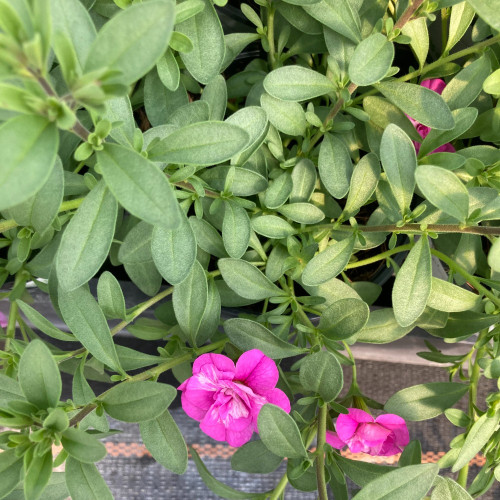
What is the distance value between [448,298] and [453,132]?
0.17 meters

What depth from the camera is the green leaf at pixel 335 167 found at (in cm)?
58

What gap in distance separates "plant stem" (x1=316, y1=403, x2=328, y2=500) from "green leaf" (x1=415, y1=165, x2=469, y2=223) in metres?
0.23

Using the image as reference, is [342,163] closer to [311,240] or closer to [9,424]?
[311,240]

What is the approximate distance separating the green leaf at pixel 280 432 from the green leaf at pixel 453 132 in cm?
30

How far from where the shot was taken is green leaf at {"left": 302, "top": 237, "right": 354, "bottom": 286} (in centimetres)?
54

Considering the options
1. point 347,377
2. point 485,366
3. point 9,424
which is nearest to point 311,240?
point 485,366

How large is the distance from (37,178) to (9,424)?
0.21m

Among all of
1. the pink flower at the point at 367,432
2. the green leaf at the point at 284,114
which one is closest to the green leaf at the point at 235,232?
the green leaf at the point at 284,114

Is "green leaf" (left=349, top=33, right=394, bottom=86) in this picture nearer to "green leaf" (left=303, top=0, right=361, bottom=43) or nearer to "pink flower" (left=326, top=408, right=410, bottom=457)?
"green leaf" (left=303, top=0, right=361, bottom=43)

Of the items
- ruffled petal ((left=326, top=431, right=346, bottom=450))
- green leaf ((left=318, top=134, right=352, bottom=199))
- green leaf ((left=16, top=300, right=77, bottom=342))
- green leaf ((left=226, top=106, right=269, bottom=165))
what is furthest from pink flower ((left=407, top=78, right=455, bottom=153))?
green leaf ((left=16, top=300, right=77, bottom=342))

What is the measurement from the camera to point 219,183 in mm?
583

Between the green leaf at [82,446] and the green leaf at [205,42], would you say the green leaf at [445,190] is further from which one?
the green leaf at [82,446]

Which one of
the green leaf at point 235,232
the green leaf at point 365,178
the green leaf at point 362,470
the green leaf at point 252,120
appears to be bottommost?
the green leaf at point 362,470

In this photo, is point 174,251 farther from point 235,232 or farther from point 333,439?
point 333,439
